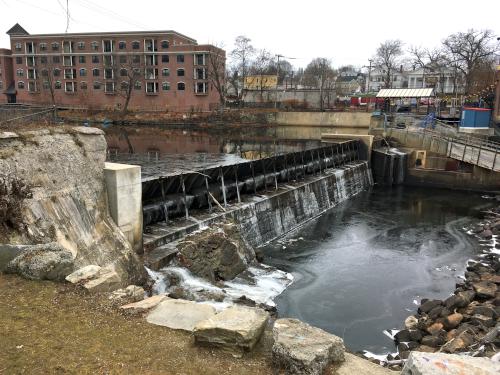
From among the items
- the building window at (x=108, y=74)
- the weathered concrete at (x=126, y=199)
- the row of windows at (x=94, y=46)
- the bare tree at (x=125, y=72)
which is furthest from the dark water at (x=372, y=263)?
the building window at (x=108, y=74)

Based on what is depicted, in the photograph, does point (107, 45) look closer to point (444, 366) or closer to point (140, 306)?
point (140, 306)

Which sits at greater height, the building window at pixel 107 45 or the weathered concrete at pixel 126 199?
the building window at pixel 107 45

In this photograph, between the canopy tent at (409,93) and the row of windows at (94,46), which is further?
the row of windows at (94,46)

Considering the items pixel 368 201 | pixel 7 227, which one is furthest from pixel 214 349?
pixel 368 201

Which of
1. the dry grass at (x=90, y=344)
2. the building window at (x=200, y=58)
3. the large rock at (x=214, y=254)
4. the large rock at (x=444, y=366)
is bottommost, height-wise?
the large rock at (x=214, y=254)

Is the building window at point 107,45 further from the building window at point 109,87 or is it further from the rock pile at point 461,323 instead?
the rock pile at point 461,323

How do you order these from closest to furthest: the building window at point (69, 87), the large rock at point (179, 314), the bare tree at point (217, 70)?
1. the large rock at point (179, 314)
2. the bare tree at point (217, 70)
3. the building window at point (69, 87)

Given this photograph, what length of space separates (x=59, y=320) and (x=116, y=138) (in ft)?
154

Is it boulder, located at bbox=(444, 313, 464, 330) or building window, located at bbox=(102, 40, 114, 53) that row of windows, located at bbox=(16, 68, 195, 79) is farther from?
boulder, located at bbox=(444, 313, 464, 330)

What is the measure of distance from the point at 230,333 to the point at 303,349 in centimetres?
93

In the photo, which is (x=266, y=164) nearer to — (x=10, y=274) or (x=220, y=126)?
(x=10, y=274)

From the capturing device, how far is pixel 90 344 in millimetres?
5355

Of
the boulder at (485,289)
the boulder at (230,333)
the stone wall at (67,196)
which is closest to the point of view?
the boulder at (230,333)

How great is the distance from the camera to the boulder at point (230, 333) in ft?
17.6
